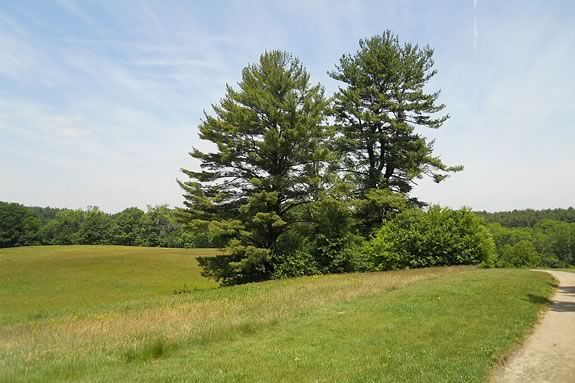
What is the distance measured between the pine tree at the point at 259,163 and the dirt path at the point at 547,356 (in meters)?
20.6

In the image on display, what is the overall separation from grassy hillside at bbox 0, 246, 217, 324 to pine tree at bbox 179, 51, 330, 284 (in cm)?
1056

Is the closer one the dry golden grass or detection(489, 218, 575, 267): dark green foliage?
the dry golden grass

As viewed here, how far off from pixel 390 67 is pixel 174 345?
109 feet

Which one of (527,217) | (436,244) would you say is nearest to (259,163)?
(436,244)

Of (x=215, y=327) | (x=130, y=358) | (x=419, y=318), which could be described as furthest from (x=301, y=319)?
(x=130, y=358)

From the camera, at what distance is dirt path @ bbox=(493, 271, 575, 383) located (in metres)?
7.98

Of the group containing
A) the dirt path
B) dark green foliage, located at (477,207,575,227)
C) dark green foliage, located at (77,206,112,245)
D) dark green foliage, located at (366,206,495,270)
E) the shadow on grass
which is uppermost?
dark green foliage, located at (477,207,575,227)

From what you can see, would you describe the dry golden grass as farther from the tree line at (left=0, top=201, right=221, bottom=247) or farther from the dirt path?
the tree line at (left=0, top=201, right=221, bottom=247)

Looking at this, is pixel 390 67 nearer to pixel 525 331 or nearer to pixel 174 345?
pixel 525 331

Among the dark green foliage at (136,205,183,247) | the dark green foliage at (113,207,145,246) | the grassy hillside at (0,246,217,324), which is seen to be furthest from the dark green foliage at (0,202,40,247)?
the grassy hillside at (0,246,217,324)

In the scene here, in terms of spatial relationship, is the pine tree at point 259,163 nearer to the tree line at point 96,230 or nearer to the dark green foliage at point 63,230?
the tree line at point 96,230

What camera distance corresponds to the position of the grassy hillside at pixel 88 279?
40.1 meters

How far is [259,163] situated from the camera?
33.2m

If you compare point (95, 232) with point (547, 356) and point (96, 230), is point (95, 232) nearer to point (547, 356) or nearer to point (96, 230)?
point (96, 230)
